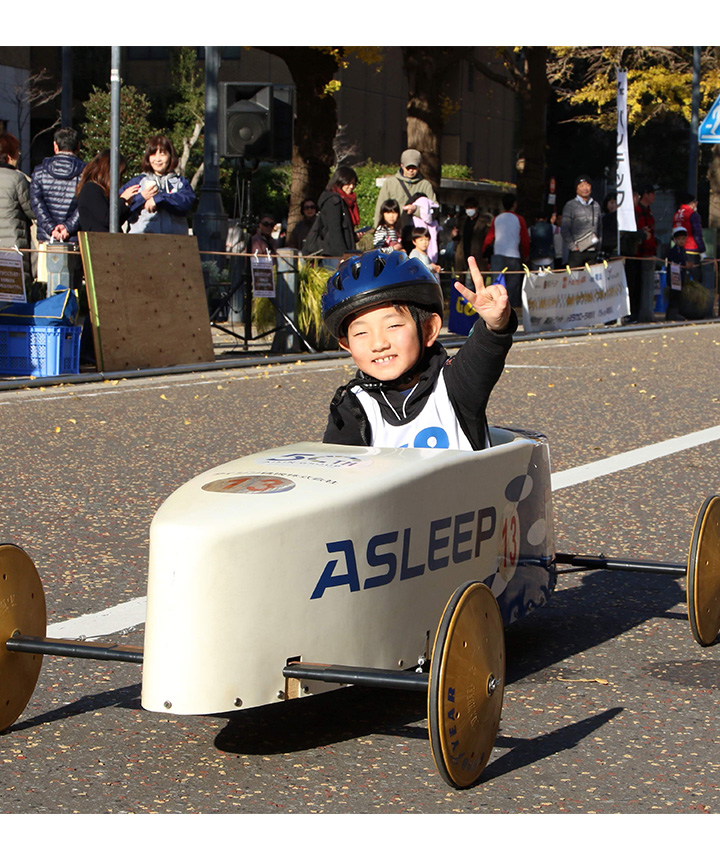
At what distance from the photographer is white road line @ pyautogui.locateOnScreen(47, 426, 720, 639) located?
4691 mm

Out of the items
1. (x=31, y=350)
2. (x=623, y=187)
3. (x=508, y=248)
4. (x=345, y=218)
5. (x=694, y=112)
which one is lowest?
(x=31, y=350)

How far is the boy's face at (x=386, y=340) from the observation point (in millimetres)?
4285

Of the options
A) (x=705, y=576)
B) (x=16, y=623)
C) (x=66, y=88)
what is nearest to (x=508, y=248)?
(x=66, y=88)

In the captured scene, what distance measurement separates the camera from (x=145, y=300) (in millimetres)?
13289

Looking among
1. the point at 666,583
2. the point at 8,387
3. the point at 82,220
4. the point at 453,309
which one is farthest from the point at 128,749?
the point at 453,309

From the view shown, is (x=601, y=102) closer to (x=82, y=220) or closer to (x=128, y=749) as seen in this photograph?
(x=82, y=220)

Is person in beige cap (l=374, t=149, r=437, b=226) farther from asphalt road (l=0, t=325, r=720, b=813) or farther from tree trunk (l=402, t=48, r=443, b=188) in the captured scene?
tree trunk (l=402, t=48, r=443, b=188)

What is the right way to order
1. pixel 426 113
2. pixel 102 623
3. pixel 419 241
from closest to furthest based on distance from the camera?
pixel 102 623 → pixel 419 241 → pixel 426 113

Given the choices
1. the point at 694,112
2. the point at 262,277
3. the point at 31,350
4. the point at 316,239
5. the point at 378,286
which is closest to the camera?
the point at 378,286

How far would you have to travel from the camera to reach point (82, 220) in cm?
1312

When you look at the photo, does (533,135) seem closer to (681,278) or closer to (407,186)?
(681,278)

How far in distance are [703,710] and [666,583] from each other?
1751 mm

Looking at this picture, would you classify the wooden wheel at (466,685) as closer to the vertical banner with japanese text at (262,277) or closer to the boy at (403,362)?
the boy at (403,362)

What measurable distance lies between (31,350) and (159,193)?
208 cm
